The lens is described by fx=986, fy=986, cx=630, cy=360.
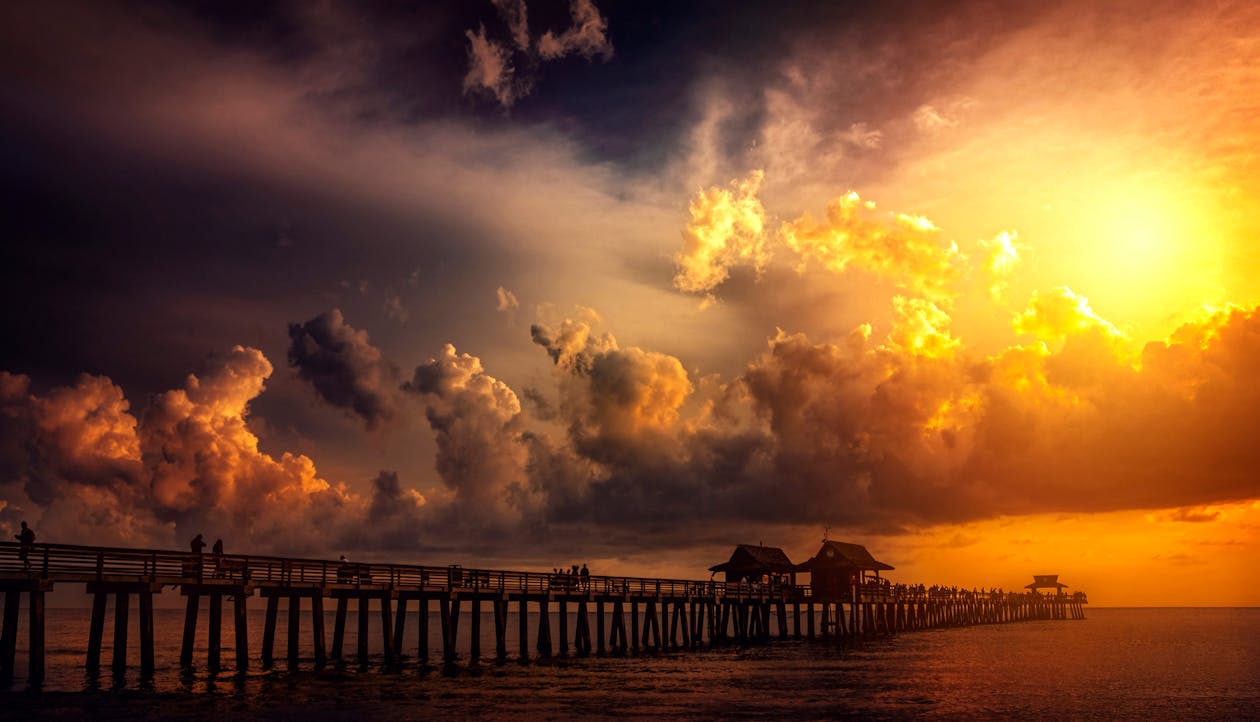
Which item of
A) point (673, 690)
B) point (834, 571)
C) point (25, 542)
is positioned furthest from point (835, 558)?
Result: point (25, 542)

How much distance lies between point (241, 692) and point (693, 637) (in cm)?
3415

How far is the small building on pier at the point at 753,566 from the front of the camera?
6844 centimetres

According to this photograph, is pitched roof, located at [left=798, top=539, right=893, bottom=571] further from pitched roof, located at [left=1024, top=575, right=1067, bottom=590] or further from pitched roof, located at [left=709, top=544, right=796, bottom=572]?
pitched roof, located at [left=1024, top=575, right=1067, bottom=590]

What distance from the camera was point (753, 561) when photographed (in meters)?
68.5

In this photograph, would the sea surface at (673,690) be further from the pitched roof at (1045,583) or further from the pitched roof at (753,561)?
the pitched roof at (1045,583)

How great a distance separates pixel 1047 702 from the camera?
35.7 meters

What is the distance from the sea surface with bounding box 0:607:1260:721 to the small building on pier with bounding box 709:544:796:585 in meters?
11.5

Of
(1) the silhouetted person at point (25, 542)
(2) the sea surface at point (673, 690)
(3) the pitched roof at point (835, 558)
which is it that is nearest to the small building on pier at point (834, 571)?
(3) the pitched roof at point (835, 558)

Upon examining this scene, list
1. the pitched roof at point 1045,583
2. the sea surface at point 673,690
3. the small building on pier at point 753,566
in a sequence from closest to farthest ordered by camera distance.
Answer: the sea surface at point 673,690
the small building on pier at point 753,566
the pitched roof at point 1045,583

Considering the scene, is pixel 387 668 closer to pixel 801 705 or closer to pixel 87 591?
pixel 87 591

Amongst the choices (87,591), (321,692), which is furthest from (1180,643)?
(87,591)

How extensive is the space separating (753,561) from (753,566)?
42 centimetres

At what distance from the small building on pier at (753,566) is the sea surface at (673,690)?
11484 mm

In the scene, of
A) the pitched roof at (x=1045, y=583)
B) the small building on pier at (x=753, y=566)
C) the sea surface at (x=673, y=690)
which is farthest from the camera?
the pitched roof at (x=1045, y=583)
